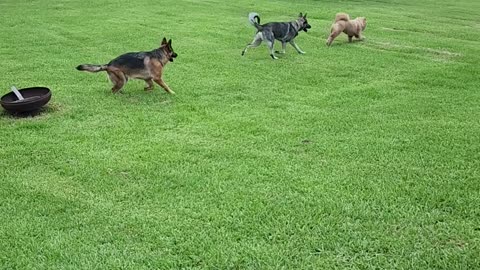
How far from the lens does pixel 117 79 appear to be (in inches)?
255

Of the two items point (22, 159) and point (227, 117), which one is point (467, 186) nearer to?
point (227, 117)

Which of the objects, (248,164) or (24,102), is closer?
(248,164)

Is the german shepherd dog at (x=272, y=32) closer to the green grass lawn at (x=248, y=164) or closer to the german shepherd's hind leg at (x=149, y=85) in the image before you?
the green grass lawn at (x=248, y=164)

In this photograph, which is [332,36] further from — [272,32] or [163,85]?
[163,85]

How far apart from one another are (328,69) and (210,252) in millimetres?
5545

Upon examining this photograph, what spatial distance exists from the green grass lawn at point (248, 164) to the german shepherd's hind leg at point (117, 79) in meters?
0.12

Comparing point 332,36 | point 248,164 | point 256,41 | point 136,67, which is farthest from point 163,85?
point 332,36

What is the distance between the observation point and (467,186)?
12.9 feet

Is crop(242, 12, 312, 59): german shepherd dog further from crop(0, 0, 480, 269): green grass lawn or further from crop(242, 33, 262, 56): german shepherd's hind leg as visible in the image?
crop(0, 0, 480, 269): green grass lawn

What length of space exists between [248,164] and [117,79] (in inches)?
110

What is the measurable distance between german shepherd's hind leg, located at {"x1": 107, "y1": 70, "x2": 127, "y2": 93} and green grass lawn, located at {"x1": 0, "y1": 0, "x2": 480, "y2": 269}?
0.38 feet

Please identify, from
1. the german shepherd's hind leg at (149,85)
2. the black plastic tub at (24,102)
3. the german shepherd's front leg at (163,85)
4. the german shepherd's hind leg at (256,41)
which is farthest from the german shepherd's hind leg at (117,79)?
the german shepherd's hind leg at (256,41)

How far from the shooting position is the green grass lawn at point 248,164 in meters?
3.17

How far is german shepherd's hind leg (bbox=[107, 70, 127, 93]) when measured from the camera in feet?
21.0
